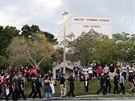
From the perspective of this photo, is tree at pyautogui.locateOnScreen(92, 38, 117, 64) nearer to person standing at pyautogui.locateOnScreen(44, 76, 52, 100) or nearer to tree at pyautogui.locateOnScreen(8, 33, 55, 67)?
tree at pyautogui.locateOnScreen(8, 33, 55, 67)

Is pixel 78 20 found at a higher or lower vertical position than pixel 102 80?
higher

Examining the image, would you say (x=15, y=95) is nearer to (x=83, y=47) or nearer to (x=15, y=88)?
(x=15, y=88)

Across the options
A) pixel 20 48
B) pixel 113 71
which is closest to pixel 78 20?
pixel 20 48

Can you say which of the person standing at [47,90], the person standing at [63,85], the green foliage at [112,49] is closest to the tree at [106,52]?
the green foliage at [112,49]

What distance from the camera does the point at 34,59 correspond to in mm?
57125

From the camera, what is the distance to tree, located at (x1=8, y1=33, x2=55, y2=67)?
5388 centimetres

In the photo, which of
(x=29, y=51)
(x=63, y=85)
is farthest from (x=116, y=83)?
(x=29, y=51)

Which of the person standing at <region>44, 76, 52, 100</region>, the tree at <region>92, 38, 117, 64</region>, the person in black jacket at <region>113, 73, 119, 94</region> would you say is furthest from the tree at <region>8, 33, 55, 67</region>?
the person standing at <region>44, 76, 52, 100</region>

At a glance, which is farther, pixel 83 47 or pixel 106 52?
pixel 83 47

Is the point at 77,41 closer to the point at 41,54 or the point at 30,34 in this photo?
the point at 30,34

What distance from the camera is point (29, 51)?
55531 millimetres

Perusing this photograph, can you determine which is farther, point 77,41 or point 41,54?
point 77,41

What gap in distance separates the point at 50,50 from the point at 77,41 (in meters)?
15.2

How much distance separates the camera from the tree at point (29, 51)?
53875 millimetres
